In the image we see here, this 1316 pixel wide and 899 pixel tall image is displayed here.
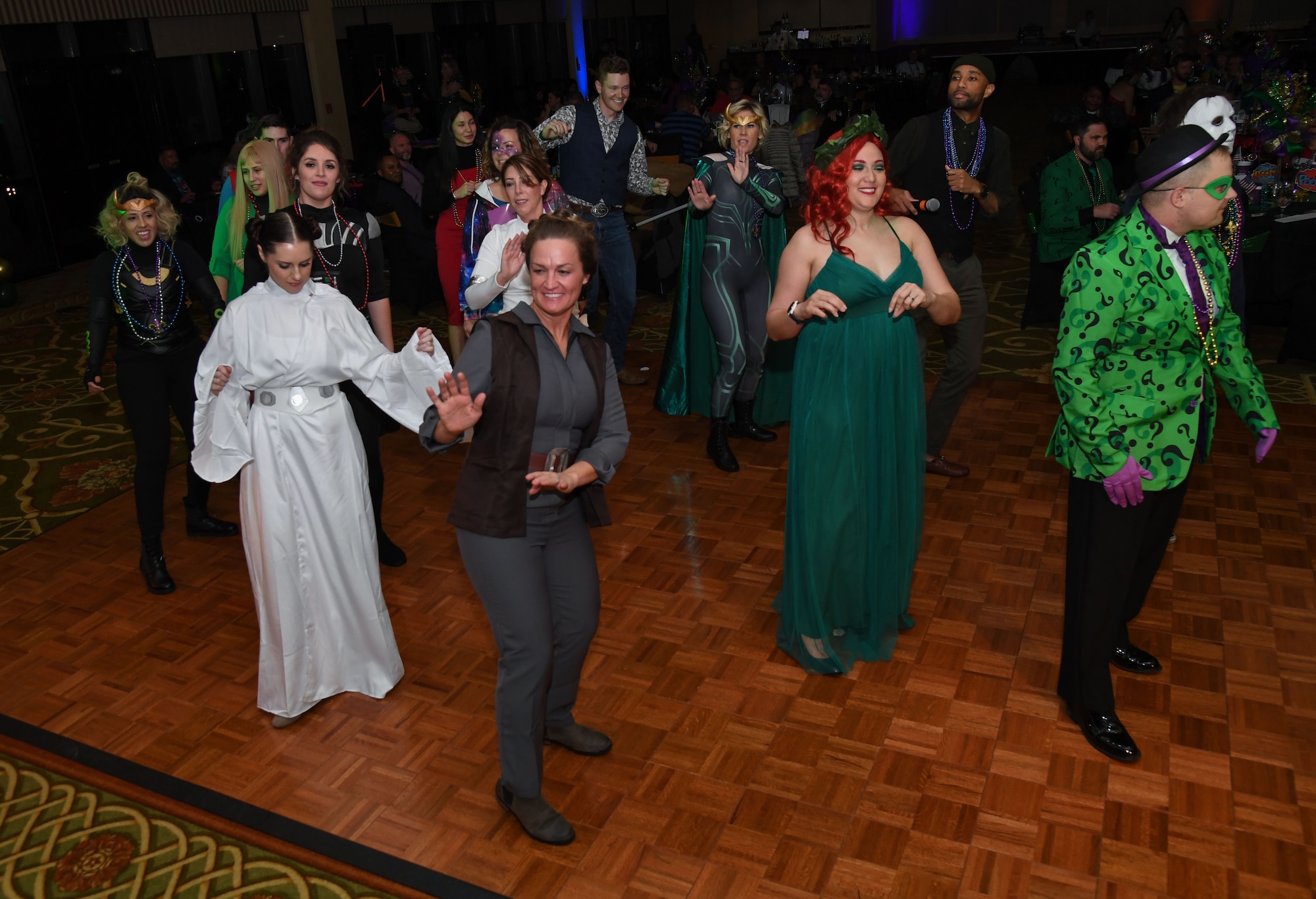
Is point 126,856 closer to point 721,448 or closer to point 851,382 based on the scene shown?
point 851,382

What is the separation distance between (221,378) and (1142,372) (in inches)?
101

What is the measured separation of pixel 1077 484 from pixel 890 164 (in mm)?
1992

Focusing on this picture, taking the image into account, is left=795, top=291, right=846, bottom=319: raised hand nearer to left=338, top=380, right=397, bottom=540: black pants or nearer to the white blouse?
the white blouse

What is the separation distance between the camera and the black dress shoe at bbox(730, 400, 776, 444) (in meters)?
5.30

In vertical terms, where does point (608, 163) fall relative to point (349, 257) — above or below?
above

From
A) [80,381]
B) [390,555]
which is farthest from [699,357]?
[80,381]

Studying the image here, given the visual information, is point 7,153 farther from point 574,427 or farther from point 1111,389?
point 1111,389

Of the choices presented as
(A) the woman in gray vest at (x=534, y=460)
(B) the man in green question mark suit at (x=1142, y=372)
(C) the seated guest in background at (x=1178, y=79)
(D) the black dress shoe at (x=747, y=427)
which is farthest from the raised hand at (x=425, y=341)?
(C) the seated guest in background at (x=1178, y=79)

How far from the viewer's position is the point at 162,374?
408 cm

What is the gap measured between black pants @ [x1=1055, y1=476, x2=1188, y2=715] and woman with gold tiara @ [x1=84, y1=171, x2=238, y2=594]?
3.03 meters

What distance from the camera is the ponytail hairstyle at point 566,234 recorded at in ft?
8.18

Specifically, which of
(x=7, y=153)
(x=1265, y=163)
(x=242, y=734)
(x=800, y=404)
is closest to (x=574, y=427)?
(x=800, y=404)

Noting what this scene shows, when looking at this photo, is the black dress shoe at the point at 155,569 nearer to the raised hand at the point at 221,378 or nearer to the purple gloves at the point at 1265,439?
the raised hand at the point at 221,378

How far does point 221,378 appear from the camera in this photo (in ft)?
10.3
